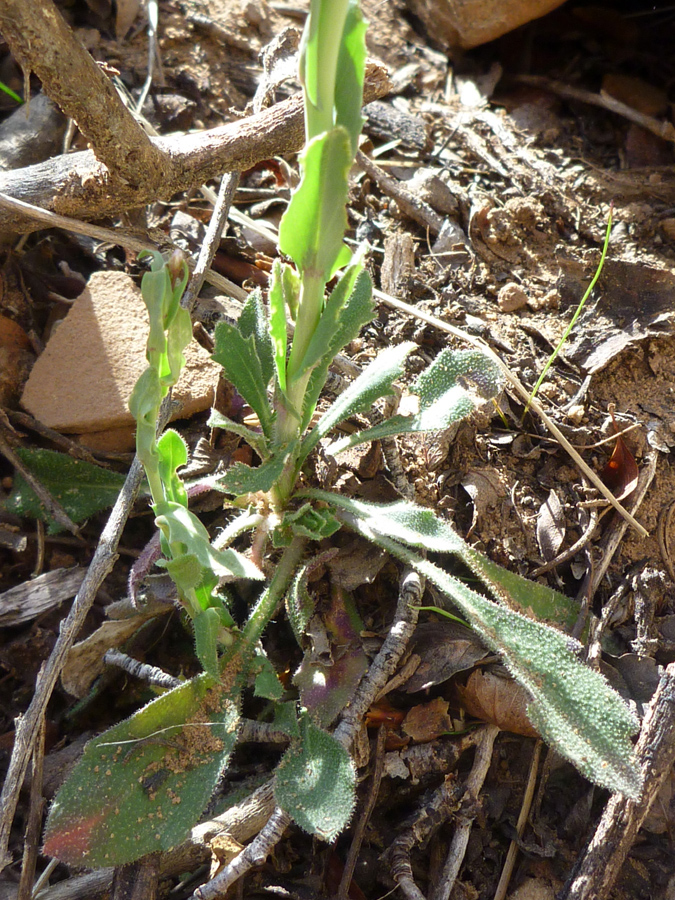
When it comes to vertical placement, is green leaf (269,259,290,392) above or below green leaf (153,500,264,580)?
above

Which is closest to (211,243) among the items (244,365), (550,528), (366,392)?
(244,365)

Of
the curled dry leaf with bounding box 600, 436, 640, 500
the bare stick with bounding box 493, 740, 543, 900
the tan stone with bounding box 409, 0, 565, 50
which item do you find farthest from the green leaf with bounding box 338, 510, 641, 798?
the tan stone with bounding box 409, 0, 565, 50

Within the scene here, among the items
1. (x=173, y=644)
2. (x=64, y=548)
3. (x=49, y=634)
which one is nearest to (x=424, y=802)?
(x=173, y=644)

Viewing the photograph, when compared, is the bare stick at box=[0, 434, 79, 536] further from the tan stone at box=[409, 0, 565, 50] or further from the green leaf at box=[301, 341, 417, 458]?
the tan stone at box=[409, 0, 565, 50]

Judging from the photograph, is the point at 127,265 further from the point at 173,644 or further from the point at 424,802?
the point at 424,802

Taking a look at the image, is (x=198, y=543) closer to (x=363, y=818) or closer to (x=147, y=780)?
(x=147, y=780)
